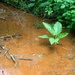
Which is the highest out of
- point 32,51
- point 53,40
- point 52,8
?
point 52,8

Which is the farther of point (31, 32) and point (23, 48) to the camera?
point (31, 32)

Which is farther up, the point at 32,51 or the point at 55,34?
the point at 55,34

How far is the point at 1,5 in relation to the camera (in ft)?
15.0

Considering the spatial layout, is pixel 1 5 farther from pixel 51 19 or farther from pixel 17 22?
pixel 51 19

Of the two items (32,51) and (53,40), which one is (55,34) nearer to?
(53,40)

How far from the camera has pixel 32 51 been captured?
3215mm

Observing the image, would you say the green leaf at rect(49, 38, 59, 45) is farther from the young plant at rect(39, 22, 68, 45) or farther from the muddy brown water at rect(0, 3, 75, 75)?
the muddy brown water at rect(0, 3, 75, 75)

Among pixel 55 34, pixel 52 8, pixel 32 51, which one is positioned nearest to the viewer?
pixel 32 51

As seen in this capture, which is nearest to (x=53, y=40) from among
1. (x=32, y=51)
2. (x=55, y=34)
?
(x=55, y=34)

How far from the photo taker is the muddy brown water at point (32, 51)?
2.87 m

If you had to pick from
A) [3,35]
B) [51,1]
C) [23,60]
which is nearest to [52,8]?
[51,1]

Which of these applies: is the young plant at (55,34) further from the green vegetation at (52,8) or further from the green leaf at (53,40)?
the green vegetation at (52,8)

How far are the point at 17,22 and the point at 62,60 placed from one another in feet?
4.37

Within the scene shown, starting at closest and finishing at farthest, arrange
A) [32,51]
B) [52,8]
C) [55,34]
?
1. [32,51]
2. [55,34]
3. [52,8]
